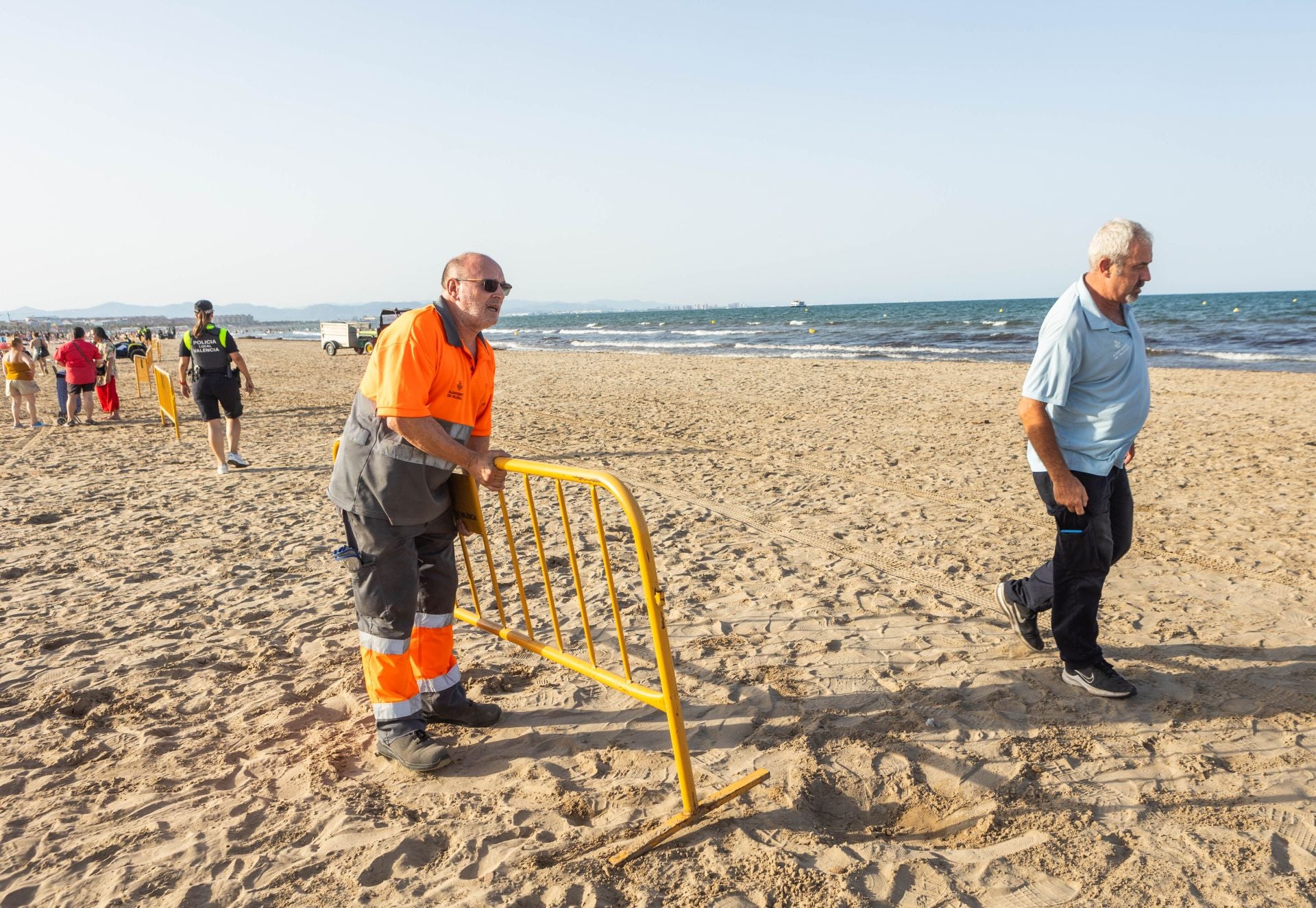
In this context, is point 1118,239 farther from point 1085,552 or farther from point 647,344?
point 647,344

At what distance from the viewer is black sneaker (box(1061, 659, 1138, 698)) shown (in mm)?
Answer: 3455

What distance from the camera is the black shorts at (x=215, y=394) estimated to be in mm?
8156

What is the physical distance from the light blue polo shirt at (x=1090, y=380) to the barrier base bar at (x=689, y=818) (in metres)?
1.79

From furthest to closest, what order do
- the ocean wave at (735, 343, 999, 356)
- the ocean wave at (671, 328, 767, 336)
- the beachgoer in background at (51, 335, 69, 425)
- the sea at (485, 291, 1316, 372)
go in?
the ocean wave at (671, 328, 767, 336)
the ocean wave at (735, 343, 999, 356)
the sea at (485, 291, 1316, 372)
the beachgoer in background at (51, 335, 69, 425)

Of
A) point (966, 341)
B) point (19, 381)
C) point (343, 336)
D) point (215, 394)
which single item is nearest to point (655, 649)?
point (215, 394)

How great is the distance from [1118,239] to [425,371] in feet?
8.99

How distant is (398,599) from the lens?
3041 mm

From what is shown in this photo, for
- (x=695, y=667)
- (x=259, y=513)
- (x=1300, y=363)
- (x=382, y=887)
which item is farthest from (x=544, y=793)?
(x=1300, y=363)

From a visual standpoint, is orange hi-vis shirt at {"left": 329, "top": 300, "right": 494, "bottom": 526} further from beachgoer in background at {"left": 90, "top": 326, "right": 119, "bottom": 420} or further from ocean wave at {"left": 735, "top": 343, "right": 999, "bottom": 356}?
ocean wave at {"left": 735, "top": 343, "right": 999, "bottom": 356}

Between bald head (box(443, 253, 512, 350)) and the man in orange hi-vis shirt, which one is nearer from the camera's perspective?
the man in orange hi-vis shirt

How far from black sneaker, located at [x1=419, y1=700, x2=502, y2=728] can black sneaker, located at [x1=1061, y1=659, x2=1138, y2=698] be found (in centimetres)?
263

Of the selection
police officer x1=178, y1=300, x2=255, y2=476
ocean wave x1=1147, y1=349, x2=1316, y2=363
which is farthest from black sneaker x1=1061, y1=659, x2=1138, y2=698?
ocean wave x1=1147, y1=349, x2=1316, y2=363

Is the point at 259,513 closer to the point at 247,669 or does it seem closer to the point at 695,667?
the point at 247,669

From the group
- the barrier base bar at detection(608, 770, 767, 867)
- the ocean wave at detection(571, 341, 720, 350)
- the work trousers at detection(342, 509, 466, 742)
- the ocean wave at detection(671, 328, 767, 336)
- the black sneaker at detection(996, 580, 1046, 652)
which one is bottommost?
Result: the barrier base bar at detection(608, 770, 767, 867)
